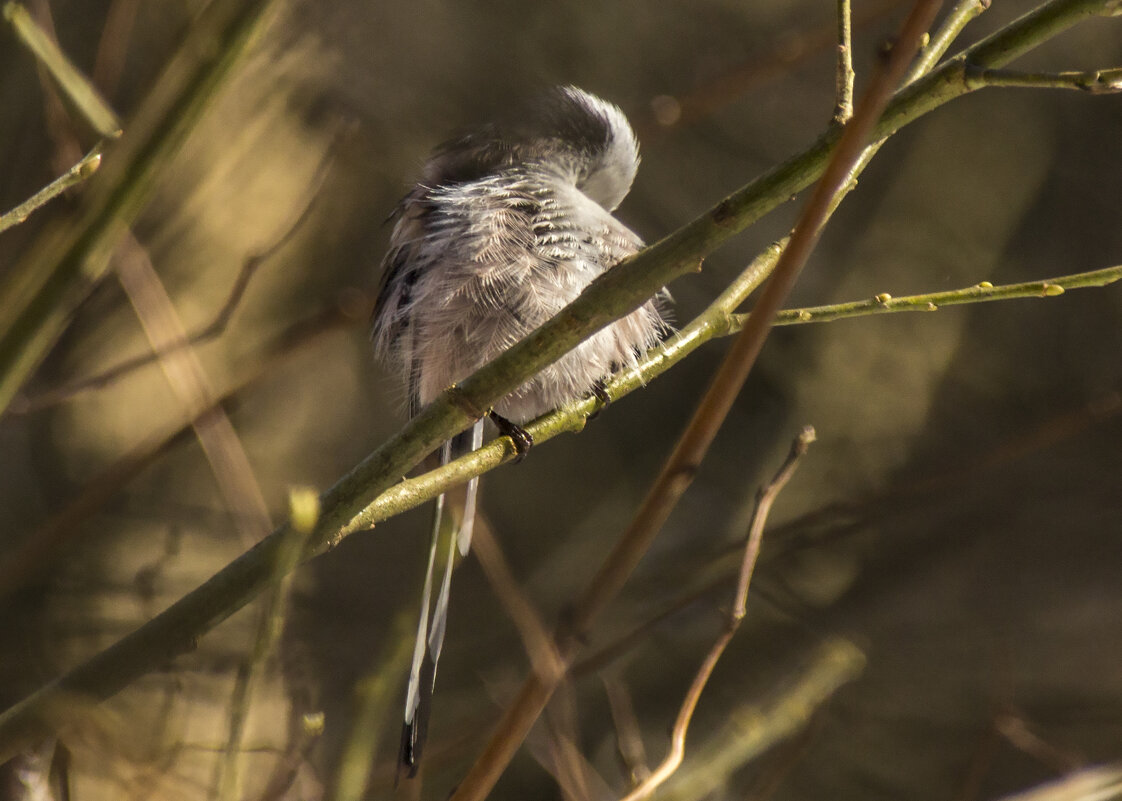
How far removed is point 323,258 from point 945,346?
4.50 ft

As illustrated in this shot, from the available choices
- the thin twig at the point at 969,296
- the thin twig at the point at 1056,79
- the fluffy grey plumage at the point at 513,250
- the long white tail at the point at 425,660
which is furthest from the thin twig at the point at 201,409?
the thin twig at the point at 1056,79

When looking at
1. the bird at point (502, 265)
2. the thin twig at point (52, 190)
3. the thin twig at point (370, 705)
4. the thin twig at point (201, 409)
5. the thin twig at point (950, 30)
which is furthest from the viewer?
the bird at point (502, 265)

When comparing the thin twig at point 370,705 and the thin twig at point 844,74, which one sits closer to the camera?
the thin twig at point 370,705

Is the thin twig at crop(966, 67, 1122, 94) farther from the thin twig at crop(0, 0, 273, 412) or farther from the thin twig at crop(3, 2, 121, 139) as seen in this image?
the thin twig at crop(3, 2, 121, 139)

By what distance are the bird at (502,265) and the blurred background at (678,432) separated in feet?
1.46

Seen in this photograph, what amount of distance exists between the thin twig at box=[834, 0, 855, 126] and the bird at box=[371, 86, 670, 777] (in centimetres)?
47

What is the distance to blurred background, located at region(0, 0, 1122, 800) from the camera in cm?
179

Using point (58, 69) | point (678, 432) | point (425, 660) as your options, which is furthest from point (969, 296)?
point (678, 432)

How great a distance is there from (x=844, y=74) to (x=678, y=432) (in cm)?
136

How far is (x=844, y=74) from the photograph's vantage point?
2.20ft

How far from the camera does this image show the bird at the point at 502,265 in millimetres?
1159

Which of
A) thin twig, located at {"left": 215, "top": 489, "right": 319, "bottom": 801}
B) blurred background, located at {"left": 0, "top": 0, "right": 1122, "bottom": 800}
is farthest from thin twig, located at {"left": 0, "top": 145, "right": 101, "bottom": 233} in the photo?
blurred background, located at {"left": 0, "top": 0, "right": 1122, "bottom": 800}

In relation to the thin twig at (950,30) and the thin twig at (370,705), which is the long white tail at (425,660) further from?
the thin twig at (950,30)

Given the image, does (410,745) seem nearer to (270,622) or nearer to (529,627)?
(529,627)
